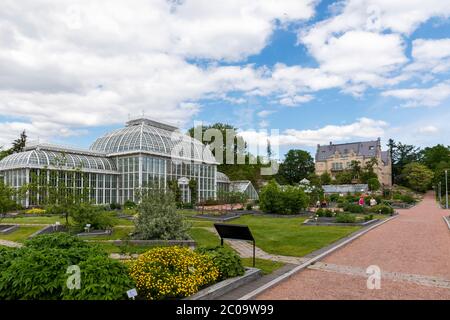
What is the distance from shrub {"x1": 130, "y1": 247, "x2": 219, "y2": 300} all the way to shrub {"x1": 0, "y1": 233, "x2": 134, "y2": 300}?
364mm

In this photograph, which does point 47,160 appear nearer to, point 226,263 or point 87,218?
point 87,218

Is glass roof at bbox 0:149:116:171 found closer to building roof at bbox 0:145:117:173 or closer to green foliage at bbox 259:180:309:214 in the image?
building roof at bbox 0:145:117:173

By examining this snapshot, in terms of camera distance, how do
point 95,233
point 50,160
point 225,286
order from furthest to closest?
point 50,160
point 95,233
point 225,286

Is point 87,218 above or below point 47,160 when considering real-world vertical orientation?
below

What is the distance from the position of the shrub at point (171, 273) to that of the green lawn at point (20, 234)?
404 inches

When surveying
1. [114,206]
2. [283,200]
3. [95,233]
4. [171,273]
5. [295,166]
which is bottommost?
[114,206]

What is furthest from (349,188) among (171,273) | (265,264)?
(171,273)

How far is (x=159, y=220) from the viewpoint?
43.3 feet

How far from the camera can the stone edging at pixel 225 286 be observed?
620cm

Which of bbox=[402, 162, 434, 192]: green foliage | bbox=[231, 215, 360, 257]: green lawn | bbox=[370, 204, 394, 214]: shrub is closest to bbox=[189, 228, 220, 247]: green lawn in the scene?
bbox=[231, 215, 360, 257]: green lawn

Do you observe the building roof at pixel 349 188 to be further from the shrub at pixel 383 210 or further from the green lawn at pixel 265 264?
the green lawn at pixel 265 264

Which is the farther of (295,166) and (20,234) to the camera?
(295,166)

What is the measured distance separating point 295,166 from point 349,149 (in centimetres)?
1448
